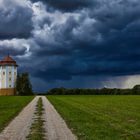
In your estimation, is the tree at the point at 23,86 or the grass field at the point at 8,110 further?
the tree at the point at 23,86

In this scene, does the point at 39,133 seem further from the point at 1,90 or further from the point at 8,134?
the point at 1,90

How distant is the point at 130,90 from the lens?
7771 inches

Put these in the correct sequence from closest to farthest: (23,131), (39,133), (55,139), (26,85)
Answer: (55,139) < (39,133) < (23,131) < (26,85)

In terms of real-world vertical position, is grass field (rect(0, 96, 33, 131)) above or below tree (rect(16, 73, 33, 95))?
below

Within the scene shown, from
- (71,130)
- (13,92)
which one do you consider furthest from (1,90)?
(71,130)

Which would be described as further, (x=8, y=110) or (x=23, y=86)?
(x=23, y=86)

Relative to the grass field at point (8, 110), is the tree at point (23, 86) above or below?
above

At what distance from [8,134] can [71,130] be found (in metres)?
3.64

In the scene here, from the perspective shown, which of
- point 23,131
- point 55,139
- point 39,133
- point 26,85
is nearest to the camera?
point 55,139

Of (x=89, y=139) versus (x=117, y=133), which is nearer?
(x=89, y=139)

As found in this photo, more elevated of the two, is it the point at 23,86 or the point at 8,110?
the point at 23,86

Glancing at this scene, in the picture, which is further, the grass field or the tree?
the tree

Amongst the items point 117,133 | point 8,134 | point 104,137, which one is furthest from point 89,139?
point 8,134

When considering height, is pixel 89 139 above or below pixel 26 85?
below
